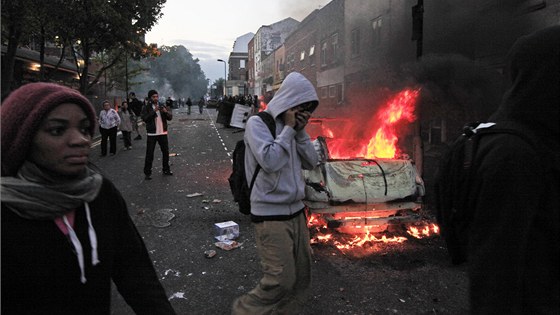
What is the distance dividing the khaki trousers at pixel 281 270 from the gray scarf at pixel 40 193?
152 cm

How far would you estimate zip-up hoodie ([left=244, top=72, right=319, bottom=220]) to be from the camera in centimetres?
275

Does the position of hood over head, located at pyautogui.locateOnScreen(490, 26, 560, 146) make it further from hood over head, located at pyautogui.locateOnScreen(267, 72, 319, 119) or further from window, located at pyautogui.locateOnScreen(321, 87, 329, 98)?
window, located at pyautogui.locateOnScreen(321, 87, 329, 98)

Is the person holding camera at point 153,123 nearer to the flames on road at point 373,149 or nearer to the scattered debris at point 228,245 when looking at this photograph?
the flames on road at point 373,149

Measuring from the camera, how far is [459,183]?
4.96 feet

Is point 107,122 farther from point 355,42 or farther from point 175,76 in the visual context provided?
point 175,76

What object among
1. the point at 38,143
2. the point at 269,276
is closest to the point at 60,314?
the point at 38,143

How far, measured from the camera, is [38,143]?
4.51 ft

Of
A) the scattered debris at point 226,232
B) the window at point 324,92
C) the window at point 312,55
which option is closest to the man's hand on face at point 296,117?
the scattered debris at point 226,232

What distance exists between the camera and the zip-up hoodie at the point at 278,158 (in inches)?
108

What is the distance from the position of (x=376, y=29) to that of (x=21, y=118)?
16.9 metres

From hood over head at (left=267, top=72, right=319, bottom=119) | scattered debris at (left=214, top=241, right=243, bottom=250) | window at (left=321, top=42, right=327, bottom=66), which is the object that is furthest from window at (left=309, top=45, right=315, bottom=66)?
hood over head at (left=267, top=72, right=319, bottom=119)

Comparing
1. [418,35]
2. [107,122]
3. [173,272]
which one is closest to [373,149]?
[418,35]

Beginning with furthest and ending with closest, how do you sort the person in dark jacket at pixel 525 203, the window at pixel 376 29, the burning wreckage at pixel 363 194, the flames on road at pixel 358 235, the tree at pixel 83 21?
the window at pixel 376 29
the tree at pixel 83 21
the flames on road at pixel 358 235
the burning wreckage at pixel 363 194
the person in dark jacket at pixel 525 203

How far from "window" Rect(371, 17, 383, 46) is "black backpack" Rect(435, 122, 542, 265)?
51.2 feet
